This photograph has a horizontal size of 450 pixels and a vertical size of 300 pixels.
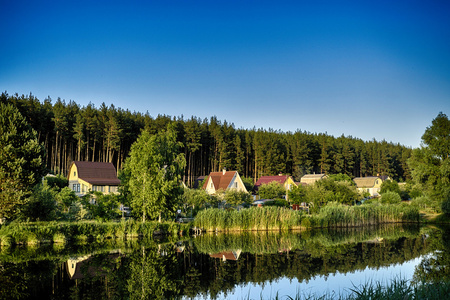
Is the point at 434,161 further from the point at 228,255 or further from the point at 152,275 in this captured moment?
the point at 152,275

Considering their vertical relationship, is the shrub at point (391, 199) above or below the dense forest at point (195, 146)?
below

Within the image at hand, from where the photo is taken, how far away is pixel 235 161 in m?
88.1

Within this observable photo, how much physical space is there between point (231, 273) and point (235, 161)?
71.3 metres

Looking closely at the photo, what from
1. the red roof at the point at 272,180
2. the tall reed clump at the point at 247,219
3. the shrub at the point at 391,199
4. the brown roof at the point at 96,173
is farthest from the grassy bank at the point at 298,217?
the red roof at the point at 272,180

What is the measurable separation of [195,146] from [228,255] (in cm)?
5871

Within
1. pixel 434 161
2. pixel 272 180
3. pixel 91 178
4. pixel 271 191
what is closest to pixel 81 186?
pixel 91 178

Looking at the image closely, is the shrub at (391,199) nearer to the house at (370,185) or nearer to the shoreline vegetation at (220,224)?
the shoreline vegetation at (220,224)

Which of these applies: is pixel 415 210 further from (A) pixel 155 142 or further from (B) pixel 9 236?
(B) pixel 9 236

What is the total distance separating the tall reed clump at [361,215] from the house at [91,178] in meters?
30.2

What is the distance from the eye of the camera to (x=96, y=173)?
186 feet


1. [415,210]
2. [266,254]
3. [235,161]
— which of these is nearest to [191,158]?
[235,161]


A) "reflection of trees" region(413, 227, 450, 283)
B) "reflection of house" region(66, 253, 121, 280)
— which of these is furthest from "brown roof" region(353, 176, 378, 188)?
"reflection of house" region(66, 253, 121, 280)

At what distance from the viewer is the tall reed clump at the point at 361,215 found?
3903cm

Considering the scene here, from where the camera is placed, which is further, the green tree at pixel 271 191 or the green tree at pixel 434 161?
the green tree at pixel 271 191
